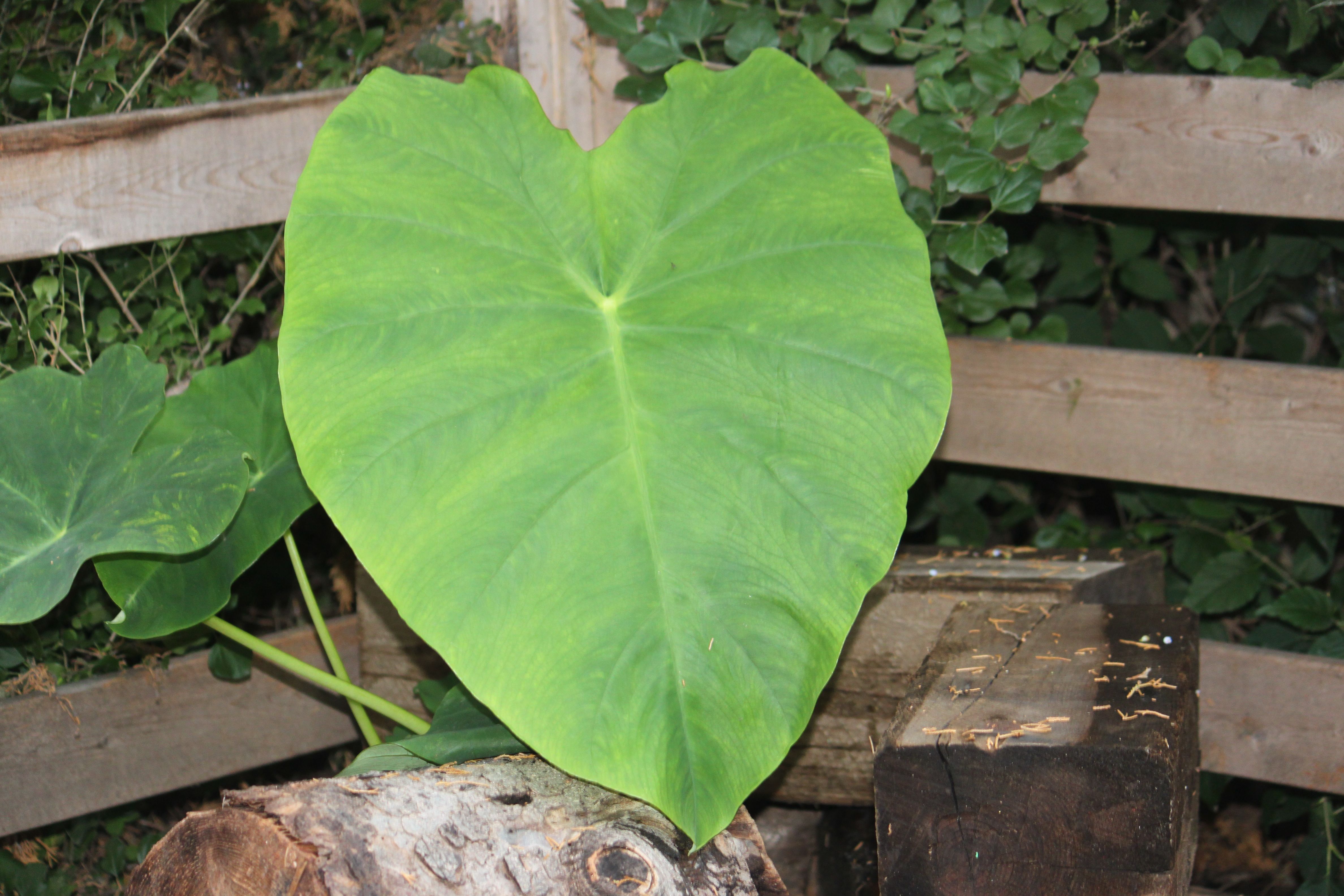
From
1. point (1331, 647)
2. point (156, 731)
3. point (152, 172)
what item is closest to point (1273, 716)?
point (1331, 647)

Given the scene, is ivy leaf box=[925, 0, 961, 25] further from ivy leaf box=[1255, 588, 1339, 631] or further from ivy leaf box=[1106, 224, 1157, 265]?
ivy leaf box=[1255, 588, 1339, 631]

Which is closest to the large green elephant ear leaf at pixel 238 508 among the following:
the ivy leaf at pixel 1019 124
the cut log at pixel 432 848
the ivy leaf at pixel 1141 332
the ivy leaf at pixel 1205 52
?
the cut log at pixel 432 848

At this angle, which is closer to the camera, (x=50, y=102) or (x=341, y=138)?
(x=341, y=138)

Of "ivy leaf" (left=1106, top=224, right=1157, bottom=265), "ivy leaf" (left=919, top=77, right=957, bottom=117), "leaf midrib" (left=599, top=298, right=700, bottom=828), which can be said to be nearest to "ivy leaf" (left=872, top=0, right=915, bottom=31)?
"ivy leaf" (left=919, top=77, right=957, bottom=117)

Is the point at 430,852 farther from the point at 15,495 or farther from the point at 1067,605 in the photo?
the point at 1067,605

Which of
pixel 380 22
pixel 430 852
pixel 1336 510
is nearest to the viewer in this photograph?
pixel 430 852

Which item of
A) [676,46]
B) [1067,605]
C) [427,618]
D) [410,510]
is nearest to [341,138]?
[410,510]
